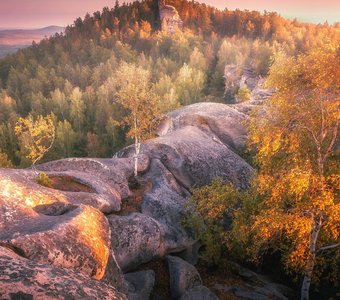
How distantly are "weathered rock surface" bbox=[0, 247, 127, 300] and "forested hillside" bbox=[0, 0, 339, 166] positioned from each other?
4828cm

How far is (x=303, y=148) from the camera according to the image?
17.6 meters

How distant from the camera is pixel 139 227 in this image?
2186 cm

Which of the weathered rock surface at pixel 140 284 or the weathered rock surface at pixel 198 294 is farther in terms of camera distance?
the weathered rock surface at pixel 140 284

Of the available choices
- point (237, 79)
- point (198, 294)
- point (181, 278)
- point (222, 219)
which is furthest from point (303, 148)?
point (237, 79)

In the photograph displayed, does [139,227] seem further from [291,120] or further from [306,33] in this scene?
[306,33]

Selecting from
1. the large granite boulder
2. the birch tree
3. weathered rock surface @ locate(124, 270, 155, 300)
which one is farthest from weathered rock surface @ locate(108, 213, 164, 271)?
the birch tree

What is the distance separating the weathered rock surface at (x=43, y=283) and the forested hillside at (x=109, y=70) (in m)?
48.3

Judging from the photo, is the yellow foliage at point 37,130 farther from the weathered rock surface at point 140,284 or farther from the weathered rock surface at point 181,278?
the weathered rock surface at point 181,278

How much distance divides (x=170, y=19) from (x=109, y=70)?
274 feet

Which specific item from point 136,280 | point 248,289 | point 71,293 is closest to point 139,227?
point 136,280

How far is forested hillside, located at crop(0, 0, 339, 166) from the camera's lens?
305 feet

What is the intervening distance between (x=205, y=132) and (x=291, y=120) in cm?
2557

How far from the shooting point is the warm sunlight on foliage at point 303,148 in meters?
15.1

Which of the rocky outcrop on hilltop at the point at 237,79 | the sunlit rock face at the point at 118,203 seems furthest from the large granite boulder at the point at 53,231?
the rocky outcrop on hilltop at the point at 237,79
